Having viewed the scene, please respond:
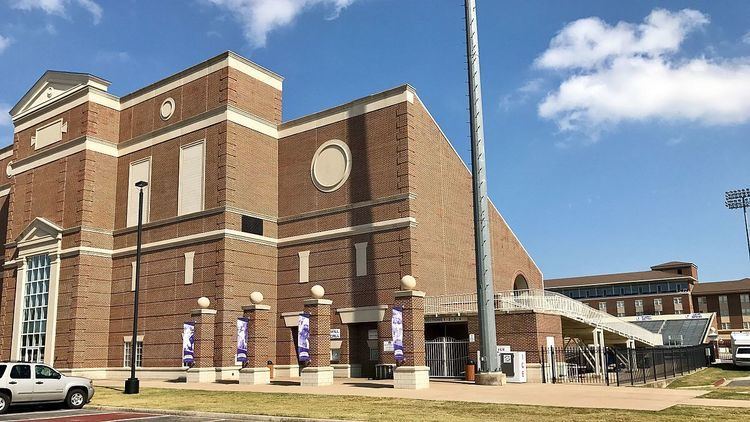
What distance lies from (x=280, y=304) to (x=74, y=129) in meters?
18.8

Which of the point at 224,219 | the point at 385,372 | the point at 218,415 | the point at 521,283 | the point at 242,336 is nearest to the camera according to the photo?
the point at 218,415

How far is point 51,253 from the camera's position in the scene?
4362cm

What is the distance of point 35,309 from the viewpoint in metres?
44.1

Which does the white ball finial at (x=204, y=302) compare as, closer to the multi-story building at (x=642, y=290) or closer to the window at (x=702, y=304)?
the multi-story building at (x=642, y=290)

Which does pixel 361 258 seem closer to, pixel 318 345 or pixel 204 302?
pixel 318 345

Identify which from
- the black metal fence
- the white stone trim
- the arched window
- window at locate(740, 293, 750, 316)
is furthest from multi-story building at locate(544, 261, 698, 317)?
the white stone trim

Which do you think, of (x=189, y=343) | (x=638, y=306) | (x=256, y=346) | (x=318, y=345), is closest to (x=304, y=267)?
(x=189, y=343)

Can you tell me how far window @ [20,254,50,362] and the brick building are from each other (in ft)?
0.45

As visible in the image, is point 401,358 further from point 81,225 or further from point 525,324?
point 81,225

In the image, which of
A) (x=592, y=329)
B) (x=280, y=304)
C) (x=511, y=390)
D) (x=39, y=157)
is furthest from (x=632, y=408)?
(x=39, y=157)

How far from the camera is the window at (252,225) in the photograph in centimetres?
3862

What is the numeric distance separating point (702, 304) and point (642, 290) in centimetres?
1031

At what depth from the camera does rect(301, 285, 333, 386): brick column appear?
29.2m

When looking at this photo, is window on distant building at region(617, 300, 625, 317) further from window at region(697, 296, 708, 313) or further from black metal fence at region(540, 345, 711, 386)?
black metal fence at region(540, 345, 711, 386)
